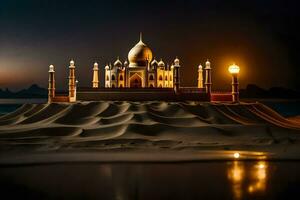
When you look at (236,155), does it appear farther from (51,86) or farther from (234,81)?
(51,86)

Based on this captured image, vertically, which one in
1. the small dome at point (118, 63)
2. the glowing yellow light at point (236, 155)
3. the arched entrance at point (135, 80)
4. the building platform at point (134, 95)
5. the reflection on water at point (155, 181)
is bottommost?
the reflection on water at point (155, 181)

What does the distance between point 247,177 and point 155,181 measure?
239 centimetres

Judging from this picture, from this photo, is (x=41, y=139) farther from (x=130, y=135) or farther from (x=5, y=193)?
(x=5, y=193)

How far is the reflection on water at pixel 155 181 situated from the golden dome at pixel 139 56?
66.6ft

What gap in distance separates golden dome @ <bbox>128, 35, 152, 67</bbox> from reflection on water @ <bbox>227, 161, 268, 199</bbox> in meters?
20.4

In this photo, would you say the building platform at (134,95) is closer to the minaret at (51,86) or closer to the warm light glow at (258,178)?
the minaret at (51,86)

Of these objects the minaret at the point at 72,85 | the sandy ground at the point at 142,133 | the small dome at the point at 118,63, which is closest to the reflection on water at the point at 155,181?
the sandy ground at the point at 142,133

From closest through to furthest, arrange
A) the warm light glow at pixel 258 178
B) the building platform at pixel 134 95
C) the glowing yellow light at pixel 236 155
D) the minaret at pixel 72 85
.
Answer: the warm light glow at pixel 258 178
the glowing yellow light at pixel 236 155
the building platform at pixel 134 95
the minaret at pixel 72 85

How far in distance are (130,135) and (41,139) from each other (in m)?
4.08

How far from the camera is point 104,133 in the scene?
18594 millimetres

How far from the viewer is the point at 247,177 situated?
Result: 9734 millimetres

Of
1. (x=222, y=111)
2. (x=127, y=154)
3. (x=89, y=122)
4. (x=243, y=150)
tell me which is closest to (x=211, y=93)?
(x=222, y=111)

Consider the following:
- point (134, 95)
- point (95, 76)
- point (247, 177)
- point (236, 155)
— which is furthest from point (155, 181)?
point (95, 76)

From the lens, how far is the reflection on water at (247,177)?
8469mm
